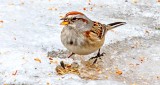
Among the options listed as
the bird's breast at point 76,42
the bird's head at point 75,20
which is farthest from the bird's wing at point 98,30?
the bird's breast at point 76,42

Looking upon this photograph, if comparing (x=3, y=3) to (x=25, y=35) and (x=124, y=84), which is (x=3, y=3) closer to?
(x=25, y=35)

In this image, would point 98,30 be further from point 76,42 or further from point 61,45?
point 61,45

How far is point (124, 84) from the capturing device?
17.4ft

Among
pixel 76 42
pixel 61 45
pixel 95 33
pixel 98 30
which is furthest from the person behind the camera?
pixel 61 45

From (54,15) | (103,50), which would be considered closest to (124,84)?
(103,50)

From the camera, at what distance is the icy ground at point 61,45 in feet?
17.6

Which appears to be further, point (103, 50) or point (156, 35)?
point (156, 35)

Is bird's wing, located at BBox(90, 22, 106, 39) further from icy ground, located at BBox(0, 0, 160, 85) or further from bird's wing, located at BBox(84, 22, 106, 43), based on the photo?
icy ground, located at BBox(0, 0, 160, 85)

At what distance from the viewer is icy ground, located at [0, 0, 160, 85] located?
5.37 metres

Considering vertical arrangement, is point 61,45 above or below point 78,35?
below

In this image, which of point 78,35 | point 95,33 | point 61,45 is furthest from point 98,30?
point 61,45

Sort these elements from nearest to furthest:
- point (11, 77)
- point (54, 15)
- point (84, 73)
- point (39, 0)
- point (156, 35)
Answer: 1. point (11, 77)
2. point (84, 73)
3. point (156, 35)
4. point (54, 15)
5. point (39, 0)

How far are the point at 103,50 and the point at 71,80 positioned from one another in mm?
1261

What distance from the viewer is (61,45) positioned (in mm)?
6375
